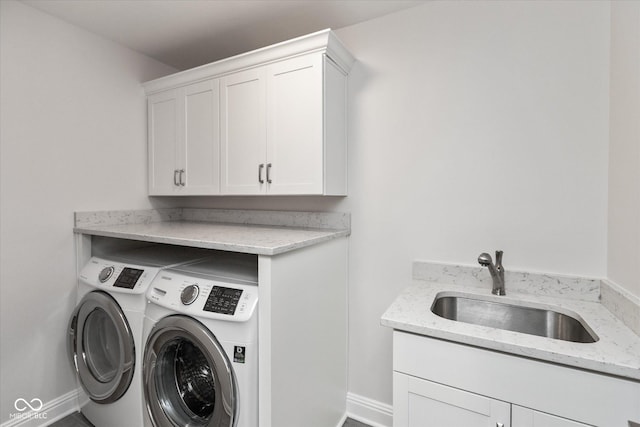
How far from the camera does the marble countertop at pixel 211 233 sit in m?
1.38

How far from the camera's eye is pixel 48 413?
187 cm

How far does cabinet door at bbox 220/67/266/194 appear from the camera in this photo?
6.17ft

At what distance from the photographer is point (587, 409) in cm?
95

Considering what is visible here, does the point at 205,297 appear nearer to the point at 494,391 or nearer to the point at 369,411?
the point at 494,391

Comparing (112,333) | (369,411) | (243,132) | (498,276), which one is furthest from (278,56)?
(369,411)

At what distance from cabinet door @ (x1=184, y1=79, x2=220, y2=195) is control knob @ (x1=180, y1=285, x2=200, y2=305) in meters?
0.83

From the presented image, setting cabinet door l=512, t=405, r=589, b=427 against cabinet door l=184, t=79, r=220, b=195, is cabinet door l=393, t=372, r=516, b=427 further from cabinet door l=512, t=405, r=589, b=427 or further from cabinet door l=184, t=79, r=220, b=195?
cabinet door l=184, t=79, r=220, b=195

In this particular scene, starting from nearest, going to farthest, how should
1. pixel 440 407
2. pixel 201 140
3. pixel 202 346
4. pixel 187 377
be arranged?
pixel 440 407
pixel 202 346
pixel 187 377
pixel 201 140

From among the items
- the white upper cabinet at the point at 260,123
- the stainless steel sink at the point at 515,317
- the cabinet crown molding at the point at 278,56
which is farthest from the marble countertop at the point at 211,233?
the cabinet crown molding at the point at 278,56

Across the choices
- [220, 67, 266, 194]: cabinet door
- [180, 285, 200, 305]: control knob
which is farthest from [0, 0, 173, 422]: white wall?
[180, 285, 200, 305]: control knob

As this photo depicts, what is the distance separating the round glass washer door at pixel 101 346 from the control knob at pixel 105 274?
0.08 meters

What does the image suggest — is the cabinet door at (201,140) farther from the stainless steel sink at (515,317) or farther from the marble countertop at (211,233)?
the stainless steel sink at (515,317)

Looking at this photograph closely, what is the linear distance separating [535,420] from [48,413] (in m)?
2.60

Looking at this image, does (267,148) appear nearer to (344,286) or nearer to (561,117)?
(344,286)
